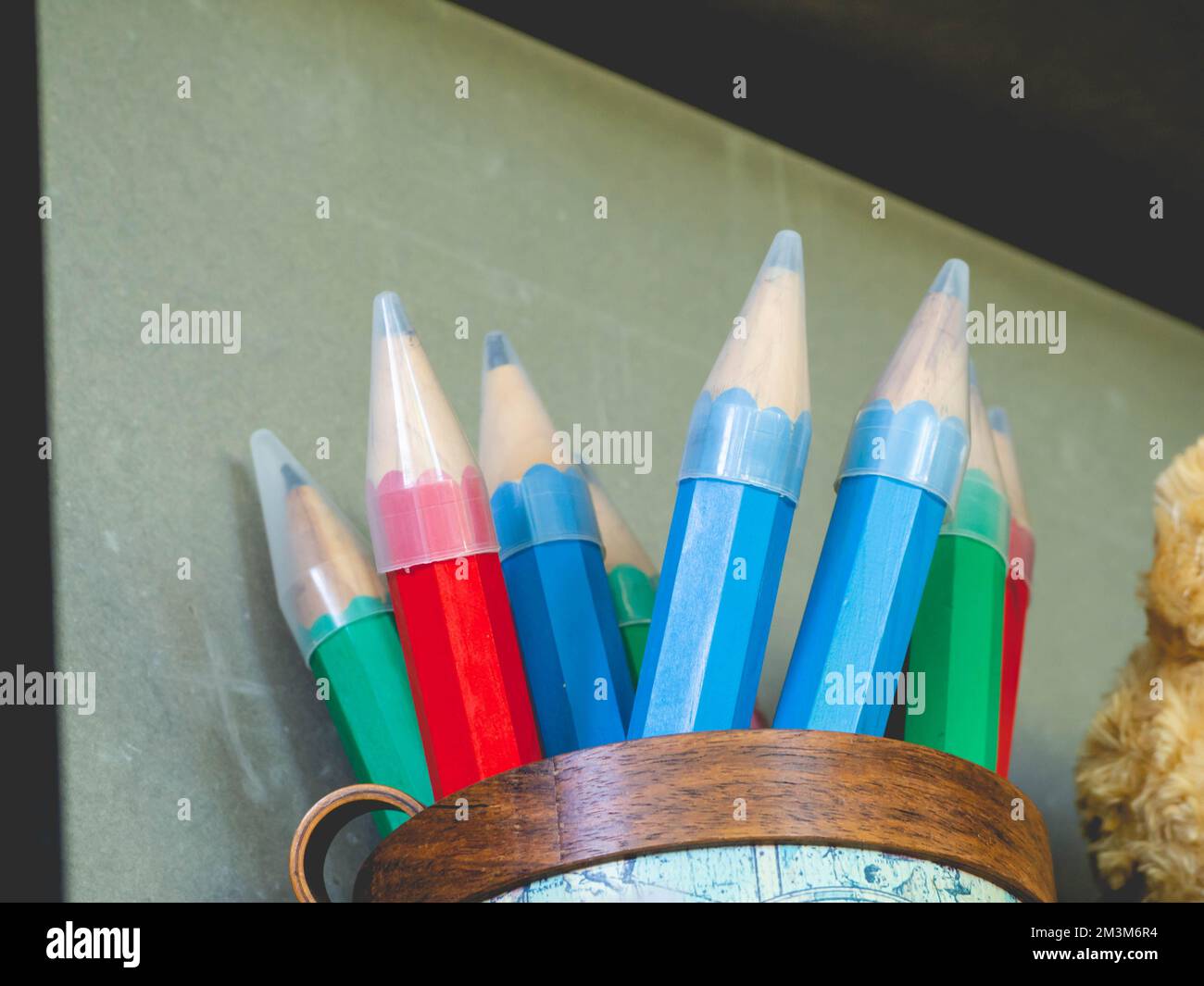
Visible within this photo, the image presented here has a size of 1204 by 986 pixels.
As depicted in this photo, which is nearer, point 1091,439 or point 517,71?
point 517,71

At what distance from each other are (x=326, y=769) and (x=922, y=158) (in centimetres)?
65

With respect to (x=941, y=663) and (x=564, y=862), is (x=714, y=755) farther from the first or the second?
(x=941, y=663)

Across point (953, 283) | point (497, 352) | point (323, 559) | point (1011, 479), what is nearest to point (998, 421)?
point (1011, 479)

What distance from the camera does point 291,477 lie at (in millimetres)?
729

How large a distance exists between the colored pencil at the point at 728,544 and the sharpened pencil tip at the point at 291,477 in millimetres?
207

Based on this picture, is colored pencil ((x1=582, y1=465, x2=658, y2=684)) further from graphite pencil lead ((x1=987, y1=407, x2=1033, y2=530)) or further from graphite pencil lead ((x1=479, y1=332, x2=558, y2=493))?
graphite pencil lead ((x1=987, y1=407, x2=1033, y2=530))

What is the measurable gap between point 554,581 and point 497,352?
0.47 feet

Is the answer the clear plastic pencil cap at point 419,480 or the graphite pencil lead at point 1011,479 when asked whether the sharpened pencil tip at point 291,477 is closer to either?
the clear plastic pencil cap at point 419,480

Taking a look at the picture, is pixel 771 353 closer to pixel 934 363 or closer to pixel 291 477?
pixel 934 363

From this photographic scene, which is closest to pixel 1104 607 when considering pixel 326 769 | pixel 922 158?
pixel 922 158

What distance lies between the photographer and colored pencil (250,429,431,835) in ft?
2.20

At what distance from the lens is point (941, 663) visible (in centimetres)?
71

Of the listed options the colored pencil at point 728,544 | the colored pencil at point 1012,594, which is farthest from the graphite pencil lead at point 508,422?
the colored pencil at point 1012,594

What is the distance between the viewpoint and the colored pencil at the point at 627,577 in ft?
2.41
